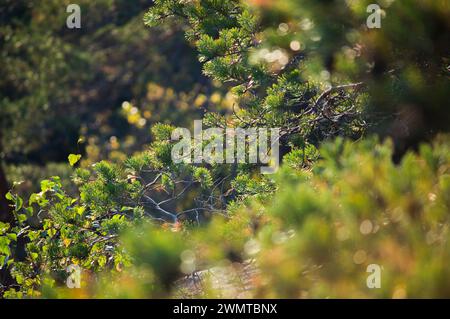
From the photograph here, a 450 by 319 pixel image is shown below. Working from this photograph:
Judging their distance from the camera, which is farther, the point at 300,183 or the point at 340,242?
the point at 300,183

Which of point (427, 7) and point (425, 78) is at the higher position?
point (427, 7)

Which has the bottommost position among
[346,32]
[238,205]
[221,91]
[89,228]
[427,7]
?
[221,91]

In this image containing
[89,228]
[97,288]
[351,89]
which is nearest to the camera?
[97,288]

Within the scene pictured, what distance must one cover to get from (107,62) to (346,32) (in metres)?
9.14

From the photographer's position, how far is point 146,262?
2.15 m

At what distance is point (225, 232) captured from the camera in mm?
2502

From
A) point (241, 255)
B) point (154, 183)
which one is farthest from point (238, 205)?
point (241, 255)

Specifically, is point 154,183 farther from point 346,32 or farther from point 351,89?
point 346,32

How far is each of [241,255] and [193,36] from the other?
2263mm

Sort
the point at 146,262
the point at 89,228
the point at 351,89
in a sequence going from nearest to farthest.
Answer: the point at 146,262, the point at 351,89, the point at 89,228

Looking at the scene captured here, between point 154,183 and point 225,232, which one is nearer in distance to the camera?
Answer: point 225,232

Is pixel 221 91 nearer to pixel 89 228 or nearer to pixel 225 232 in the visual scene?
pixel 89 228

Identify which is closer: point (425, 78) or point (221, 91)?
point (425, 78)
